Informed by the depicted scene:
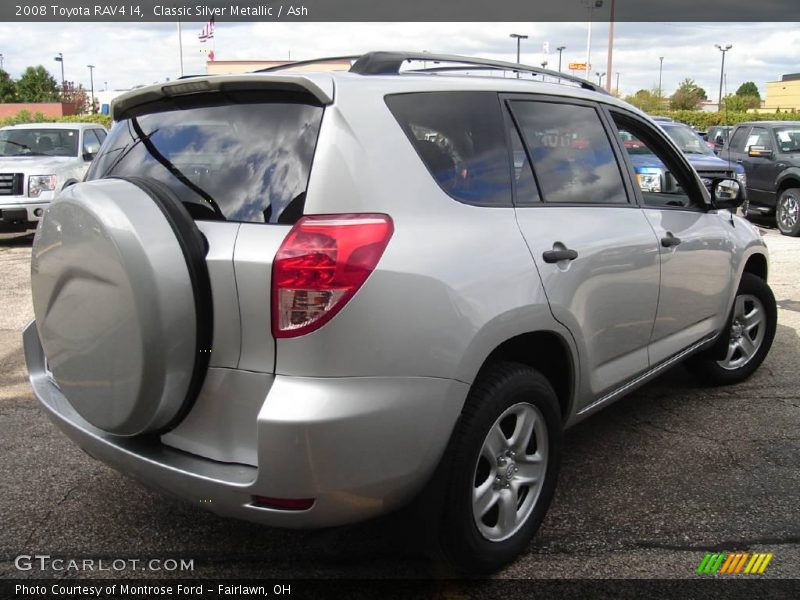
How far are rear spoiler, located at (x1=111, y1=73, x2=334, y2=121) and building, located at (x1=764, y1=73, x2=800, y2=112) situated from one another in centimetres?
8667

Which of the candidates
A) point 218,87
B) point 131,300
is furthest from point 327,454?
point 218,87

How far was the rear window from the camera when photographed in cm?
228

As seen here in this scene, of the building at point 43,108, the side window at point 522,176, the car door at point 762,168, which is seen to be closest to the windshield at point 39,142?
the side window at point 522,176

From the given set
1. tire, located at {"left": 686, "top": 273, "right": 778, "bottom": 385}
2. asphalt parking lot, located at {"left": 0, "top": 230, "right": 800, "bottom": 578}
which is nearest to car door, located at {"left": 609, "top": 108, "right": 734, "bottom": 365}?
tire, located at {"left": 686, "top": 273, "right": 778, "bottom": 385}

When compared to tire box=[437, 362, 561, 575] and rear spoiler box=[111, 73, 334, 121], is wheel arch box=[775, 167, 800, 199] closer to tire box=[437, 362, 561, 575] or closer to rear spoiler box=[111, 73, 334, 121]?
tire box=[437, 362, 561, 575]

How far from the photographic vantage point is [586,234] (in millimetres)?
3074

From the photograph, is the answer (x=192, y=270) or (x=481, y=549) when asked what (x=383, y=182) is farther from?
(x=481, y=549)

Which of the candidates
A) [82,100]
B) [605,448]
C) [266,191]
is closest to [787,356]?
[605,448]

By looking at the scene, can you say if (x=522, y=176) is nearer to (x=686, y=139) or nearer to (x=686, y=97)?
(x=686, y=139)

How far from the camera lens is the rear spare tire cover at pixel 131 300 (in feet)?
7.12

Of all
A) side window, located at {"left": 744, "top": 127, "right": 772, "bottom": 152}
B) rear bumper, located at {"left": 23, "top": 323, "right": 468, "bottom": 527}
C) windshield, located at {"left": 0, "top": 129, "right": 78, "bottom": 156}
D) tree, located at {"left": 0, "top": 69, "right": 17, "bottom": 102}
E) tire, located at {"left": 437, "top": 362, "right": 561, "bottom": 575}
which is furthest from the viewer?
tree, located at {"left": 0, "top": 69, "right": 17, "bottom": 102}

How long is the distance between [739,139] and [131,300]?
1429 cm

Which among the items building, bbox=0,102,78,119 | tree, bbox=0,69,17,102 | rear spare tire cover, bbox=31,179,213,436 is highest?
tree, bbox=0,69,17,102

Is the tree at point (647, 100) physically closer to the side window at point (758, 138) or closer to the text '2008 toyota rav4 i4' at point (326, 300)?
the side window at point (758, 138)
